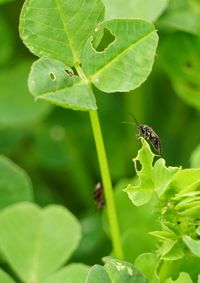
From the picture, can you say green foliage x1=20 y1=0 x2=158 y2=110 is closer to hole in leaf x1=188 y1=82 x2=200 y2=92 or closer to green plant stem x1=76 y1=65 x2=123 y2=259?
green plant stem x1=76 y1=65 x2=123 y2=259

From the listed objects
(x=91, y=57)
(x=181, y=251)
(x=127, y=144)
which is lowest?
(x=127, y=144)

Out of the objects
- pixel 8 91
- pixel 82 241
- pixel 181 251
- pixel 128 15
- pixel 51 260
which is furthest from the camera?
pixel 8 91

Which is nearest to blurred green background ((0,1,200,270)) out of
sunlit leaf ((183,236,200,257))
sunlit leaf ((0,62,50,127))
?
sunlit leaf ((0,62,50,127))

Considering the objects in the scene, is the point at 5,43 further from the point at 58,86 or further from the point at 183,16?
the point at 58,86

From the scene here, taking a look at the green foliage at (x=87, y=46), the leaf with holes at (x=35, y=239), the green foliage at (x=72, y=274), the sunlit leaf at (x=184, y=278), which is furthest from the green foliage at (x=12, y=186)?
the sunlit leaf at (x=184, y=278)

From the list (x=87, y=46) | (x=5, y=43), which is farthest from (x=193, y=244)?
(x=5, y=43)

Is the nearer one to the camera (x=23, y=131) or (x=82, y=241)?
(x=82, y=241)

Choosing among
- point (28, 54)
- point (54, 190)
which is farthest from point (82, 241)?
point (28, 54)

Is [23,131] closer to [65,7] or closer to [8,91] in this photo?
[8,91]
